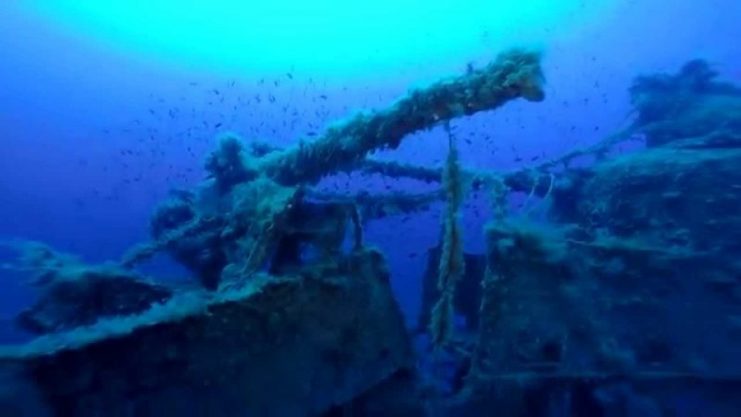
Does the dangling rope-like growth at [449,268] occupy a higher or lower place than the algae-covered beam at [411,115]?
lower

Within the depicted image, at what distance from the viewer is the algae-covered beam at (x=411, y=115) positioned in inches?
172

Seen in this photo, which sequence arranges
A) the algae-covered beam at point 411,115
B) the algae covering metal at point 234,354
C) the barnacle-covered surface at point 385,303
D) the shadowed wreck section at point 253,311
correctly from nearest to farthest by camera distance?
the algae covering metal at point 234,354, the shadowed wreck section at point 253,311, the barnacle-covered surface at point 385,303, the algae-covered beam at point 411,115

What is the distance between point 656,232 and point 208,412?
6414 mm

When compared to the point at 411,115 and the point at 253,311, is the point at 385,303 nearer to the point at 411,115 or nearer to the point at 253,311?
the point at 253,311

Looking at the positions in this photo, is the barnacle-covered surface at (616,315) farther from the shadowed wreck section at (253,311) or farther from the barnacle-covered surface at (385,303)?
the shadowed wreck section at (253,311)

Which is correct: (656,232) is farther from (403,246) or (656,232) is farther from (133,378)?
(403,246)

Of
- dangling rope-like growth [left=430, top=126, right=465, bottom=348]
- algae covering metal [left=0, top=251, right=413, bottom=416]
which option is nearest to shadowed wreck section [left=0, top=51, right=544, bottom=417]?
algae covering metal [left=0, top=251, right=413, bottom=416]

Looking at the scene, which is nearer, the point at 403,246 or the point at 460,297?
the point at 460,297

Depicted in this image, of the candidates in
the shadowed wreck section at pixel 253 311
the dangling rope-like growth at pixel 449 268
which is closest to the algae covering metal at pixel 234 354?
the shadowed wreck section at pixel 253 311

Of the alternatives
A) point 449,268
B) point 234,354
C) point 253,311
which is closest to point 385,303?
point 449,268

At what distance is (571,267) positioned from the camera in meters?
6.64

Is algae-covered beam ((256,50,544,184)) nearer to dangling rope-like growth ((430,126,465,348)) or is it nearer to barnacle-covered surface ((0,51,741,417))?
barnacle-covered surface ((0,51,741,417))

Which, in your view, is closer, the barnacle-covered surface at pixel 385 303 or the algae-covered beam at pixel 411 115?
the barnacle-covered surface at pixel 385 303

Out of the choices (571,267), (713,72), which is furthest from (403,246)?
(571,267)
